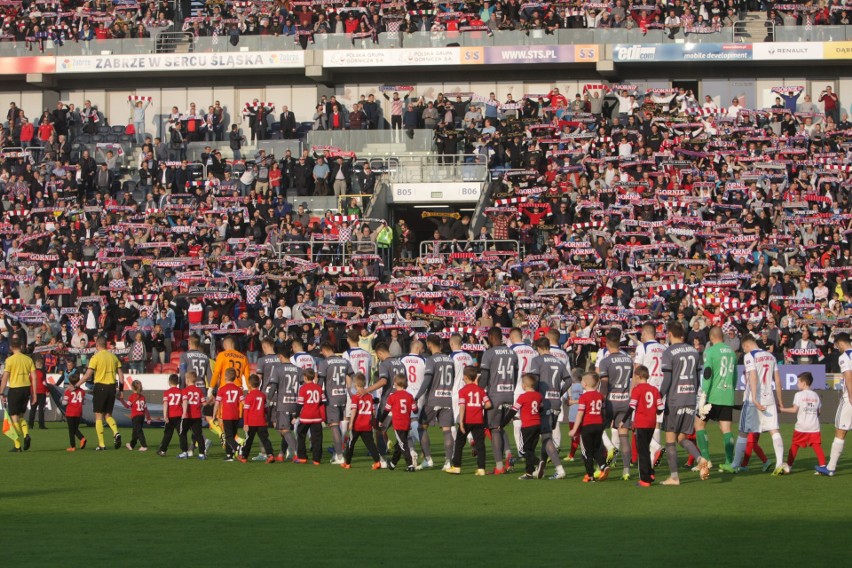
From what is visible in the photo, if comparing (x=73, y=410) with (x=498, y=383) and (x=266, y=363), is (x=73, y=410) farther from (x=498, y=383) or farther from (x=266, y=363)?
(x=498, y=383)

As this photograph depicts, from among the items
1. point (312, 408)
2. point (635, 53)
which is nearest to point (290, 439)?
point (312, 408)

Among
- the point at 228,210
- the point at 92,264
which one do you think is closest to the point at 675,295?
the point at 228,210

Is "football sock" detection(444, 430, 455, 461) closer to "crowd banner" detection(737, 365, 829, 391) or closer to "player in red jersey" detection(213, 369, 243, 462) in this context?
"player in red jersey" detection(213, 369, 243, 462)

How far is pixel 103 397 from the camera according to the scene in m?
21.7

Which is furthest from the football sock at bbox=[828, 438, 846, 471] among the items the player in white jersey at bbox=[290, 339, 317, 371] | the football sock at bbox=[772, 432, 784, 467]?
the player in white jersey at bbox=[290, 339, 317, 371]

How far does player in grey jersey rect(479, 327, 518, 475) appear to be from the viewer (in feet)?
57.7

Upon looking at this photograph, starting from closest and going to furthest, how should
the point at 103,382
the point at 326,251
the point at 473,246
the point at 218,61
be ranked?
1. the point at 103,382
2. the point at 326,251
3. the point at 473,246
4. the point at 218,61

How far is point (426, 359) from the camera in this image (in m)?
19.3

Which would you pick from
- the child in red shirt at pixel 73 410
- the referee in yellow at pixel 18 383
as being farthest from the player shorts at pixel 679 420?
the referee in yellow at pixel 18 383

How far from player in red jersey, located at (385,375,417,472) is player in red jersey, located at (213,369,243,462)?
8.97 feet

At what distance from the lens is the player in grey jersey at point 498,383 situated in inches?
692

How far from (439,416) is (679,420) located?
3.67m

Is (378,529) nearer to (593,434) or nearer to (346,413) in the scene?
(593,434)

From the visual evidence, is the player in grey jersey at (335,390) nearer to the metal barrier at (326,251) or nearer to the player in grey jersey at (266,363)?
the player in grey jersey at (266,363)
